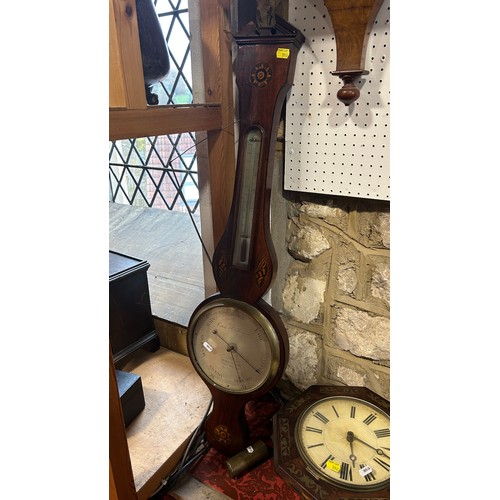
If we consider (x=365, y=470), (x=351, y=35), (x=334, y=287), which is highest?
(x=351, y=35)

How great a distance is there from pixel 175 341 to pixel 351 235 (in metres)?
0.84

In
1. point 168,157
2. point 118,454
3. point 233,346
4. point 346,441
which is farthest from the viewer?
point 168,157

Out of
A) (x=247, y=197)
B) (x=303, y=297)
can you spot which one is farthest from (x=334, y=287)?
(x=247, y=197)

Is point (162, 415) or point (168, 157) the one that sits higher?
point (168, 157)

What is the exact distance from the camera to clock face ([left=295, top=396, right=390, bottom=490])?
2.68 feet

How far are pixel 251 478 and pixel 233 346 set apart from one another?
368mm

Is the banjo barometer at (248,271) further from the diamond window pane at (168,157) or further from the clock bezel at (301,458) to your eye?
the diamond window pane at (168,157)

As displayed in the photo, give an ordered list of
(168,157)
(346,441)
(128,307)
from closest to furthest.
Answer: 1. (346,441)
2. (128,307)
3. (168,157)

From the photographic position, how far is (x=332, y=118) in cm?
93

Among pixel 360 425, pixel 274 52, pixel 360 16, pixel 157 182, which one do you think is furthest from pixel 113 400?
pixel 157 182

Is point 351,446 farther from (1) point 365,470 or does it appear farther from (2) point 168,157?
(2) point 168,157

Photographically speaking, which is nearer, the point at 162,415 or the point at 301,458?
the point at 301,458

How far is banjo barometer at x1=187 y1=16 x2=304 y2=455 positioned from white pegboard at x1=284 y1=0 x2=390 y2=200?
0.07 metres

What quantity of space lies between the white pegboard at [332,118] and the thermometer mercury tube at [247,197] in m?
0.15
